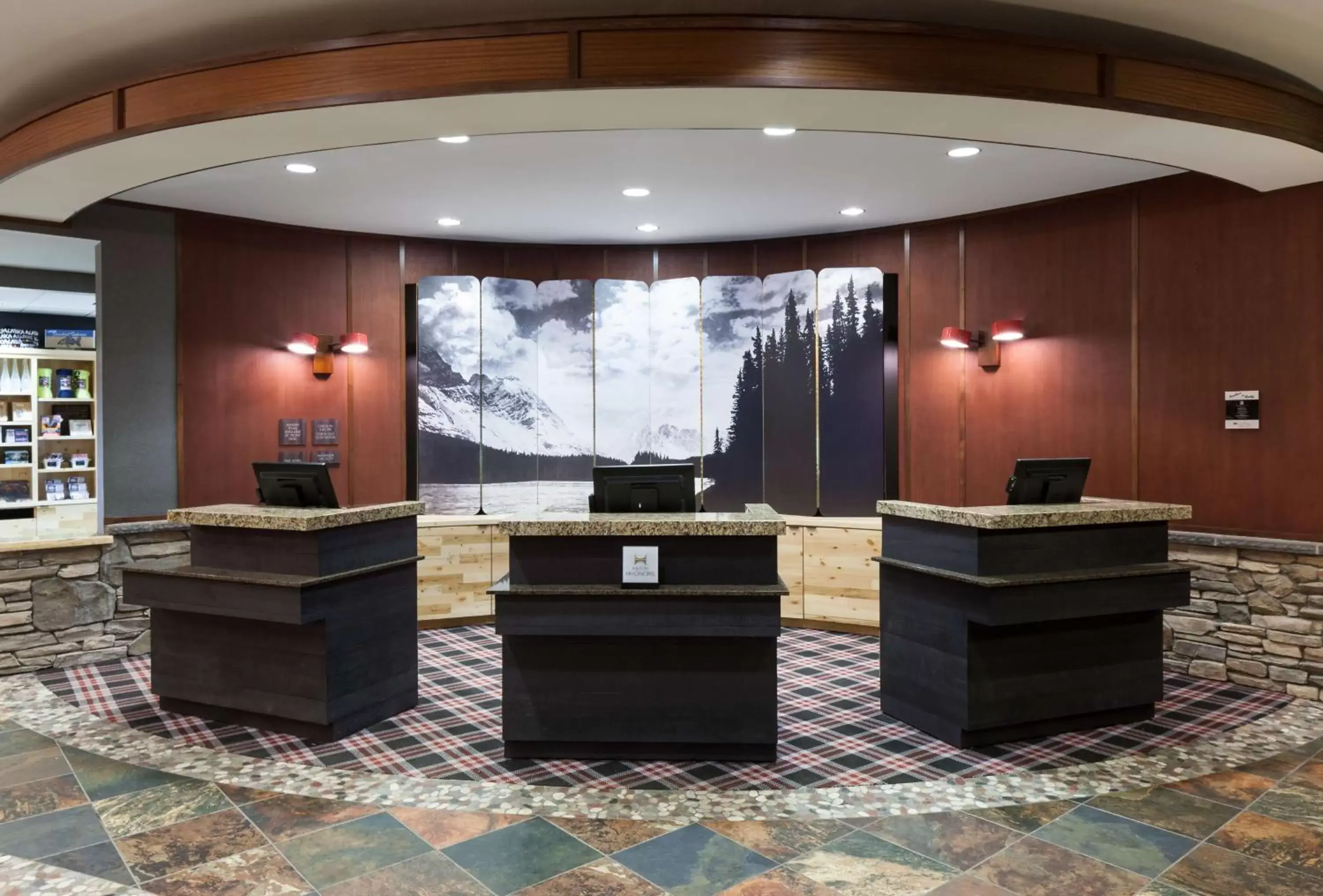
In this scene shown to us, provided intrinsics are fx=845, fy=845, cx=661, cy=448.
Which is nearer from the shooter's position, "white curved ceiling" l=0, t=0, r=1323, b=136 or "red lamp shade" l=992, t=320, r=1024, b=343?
"white curved ceiling" l=0, t=0, r=1323, b=136

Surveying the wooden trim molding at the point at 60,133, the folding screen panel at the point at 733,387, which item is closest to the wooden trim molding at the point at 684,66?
the wooden trim molding at the point at 60,133

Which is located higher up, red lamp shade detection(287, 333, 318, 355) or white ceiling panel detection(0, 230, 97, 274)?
white ceiling panel detection(0, 230, 97, 274)

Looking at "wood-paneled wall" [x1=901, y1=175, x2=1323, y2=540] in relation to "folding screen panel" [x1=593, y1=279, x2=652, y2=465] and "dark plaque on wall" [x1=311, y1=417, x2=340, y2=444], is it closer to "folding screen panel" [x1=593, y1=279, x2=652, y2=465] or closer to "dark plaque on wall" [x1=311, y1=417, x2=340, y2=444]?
"folding screen panel" [x1=593, y1=279, x2=652, y2=465]

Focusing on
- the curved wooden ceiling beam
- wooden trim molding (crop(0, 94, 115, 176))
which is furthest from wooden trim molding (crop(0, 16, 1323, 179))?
wooden trim molding (crop(0, 94, 115, 176))

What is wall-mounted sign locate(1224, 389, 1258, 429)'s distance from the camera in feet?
16.7

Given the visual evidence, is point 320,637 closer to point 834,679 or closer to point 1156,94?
point 834,679

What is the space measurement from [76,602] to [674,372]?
4.55 meters

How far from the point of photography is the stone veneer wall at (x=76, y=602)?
17.4 ft

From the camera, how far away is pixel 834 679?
17.1 ft

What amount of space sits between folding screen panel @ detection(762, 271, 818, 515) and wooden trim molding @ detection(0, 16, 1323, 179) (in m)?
3.30

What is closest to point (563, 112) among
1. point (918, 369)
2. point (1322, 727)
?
point (918, 369)

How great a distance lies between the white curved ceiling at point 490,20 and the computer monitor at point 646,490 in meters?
2.01

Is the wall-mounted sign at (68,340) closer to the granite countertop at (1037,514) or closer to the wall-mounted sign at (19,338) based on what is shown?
the wall-mounted sign at (19,338)

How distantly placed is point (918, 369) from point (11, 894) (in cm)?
605
